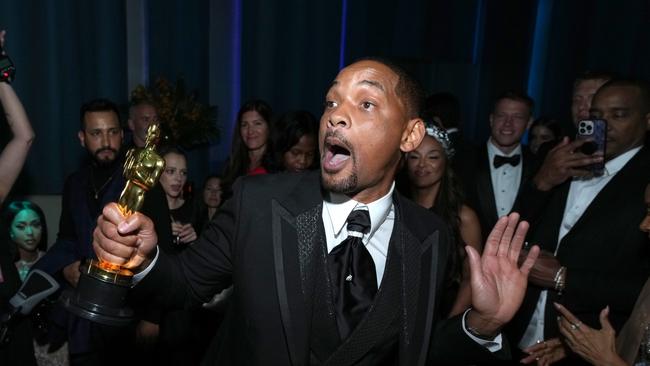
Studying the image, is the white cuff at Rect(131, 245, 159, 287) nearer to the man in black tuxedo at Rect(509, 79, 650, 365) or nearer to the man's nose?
the man's nose

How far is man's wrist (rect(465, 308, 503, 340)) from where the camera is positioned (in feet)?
5.18

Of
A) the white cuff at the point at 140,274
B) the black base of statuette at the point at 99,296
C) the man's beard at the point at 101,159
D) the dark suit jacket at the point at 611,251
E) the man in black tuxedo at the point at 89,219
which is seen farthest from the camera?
the man's beard at the point at 101,159

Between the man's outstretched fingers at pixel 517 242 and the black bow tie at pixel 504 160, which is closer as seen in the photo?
Result: the man's outstretched fingers at pixel 517 242

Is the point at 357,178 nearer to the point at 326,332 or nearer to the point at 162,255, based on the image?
the point at 326,332

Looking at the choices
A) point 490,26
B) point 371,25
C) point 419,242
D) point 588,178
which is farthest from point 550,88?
point 419,242

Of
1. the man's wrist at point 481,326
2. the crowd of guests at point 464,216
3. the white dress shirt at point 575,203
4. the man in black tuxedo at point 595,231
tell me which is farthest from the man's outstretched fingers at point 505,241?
the white dress shirt at point 575,203

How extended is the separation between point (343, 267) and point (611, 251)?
4.51ft

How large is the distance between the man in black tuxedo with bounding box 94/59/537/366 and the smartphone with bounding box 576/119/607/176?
1.20 metres

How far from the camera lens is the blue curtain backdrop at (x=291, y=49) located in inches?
177

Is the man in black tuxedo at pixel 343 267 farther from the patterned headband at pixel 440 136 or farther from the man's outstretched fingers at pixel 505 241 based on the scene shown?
the patterned headband at pixel 440 136

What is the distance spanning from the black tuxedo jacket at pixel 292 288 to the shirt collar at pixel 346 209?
0.18 feet

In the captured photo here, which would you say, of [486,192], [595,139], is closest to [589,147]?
[595,139]

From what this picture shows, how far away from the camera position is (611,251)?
2379 mm

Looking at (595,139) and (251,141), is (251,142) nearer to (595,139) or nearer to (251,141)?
(251,141)
